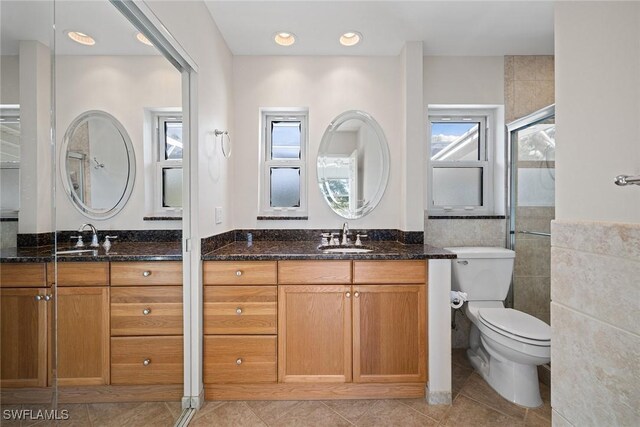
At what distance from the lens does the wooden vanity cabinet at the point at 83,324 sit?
3.03ft

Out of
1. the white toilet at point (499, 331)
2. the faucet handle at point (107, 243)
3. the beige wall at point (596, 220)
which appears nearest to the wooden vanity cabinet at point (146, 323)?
the faucet handle at point (107, 243)

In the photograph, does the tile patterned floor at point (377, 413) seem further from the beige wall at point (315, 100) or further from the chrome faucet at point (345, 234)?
the beige wall at point (315, 100)

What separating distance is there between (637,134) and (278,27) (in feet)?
6.67

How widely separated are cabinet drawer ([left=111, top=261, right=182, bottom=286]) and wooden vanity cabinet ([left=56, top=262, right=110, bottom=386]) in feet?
0.28

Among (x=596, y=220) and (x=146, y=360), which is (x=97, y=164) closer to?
(x=146, y=360)

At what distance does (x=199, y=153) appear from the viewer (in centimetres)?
176

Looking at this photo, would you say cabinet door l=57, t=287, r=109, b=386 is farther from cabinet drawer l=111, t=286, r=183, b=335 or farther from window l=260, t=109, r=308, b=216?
window l=260, t=109, r=308, b=216

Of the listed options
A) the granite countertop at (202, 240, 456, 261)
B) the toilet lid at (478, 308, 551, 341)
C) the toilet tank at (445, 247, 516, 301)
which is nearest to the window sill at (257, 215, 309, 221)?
the granite countertop at (202, 240, 456, 261)

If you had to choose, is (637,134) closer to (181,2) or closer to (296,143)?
(181,2)

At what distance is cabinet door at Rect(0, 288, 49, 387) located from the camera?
0.73m

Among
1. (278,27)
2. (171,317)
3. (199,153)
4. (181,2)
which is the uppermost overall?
(278,27)

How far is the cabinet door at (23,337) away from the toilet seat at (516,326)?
2.11 m

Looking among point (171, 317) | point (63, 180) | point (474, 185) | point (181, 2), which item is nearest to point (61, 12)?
point (63, 180)

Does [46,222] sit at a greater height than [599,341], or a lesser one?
greater
